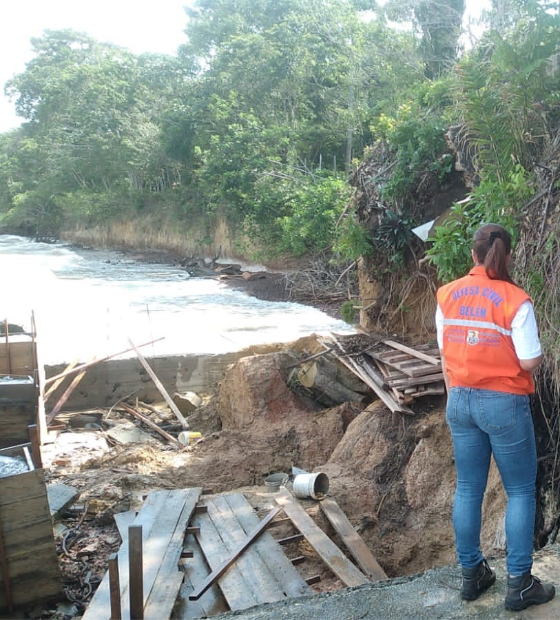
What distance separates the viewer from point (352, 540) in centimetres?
578

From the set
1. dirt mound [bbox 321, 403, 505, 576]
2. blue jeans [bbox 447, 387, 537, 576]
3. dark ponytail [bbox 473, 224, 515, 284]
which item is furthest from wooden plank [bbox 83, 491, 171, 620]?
dark ponytail [bbox 473, 224, 515, 284]

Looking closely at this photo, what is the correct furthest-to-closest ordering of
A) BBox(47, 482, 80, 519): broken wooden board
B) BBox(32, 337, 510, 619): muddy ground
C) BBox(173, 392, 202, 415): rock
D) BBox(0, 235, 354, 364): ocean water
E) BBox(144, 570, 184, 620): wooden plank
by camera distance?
1. BBox(0, 235, 354, 364): ocean water
2. BBox(173, 392, 202, 415): rock
3. BBox(47, 482, 80, 519): broken wooden board
4. BBox(32, 337, 510, 619): muddy ground
5. BBox(144, 570, 184, 620): wooden plank

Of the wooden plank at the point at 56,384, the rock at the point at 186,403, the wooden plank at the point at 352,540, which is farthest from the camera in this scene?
the rock at the point at 186,403

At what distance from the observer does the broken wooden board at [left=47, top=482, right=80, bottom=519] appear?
6648 millimetres

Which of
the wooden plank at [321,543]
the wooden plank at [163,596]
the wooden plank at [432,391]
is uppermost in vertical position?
the wooden plank at [432,391]

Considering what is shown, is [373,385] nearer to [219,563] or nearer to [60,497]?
[219,563]

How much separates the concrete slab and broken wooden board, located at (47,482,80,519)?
3.88 metres

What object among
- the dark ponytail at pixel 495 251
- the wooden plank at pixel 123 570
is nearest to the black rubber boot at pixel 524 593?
the dark ponytail at pixel 495 251

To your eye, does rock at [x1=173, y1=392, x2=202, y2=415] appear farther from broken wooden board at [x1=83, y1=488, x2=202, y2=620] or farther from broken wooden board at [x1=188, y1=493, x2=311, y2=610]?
broken wooden board at [x1=188, y1=493, x2=311, y2=610]

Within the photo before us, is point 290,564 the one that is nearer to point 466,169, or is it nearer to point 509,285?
point 509,285

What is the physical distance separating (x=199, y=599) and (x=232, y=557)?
49 centimetres

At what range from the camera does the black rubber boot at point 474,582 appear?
123 inches

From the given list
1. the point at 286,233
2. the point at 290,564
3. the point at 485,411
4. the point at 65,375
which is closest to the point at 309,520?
the point at 290,564

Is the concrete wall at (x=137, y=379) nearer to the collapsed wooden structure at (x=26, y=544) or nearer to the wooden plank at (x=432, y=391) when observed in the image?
the wooden plank at (x=432, y=391)
